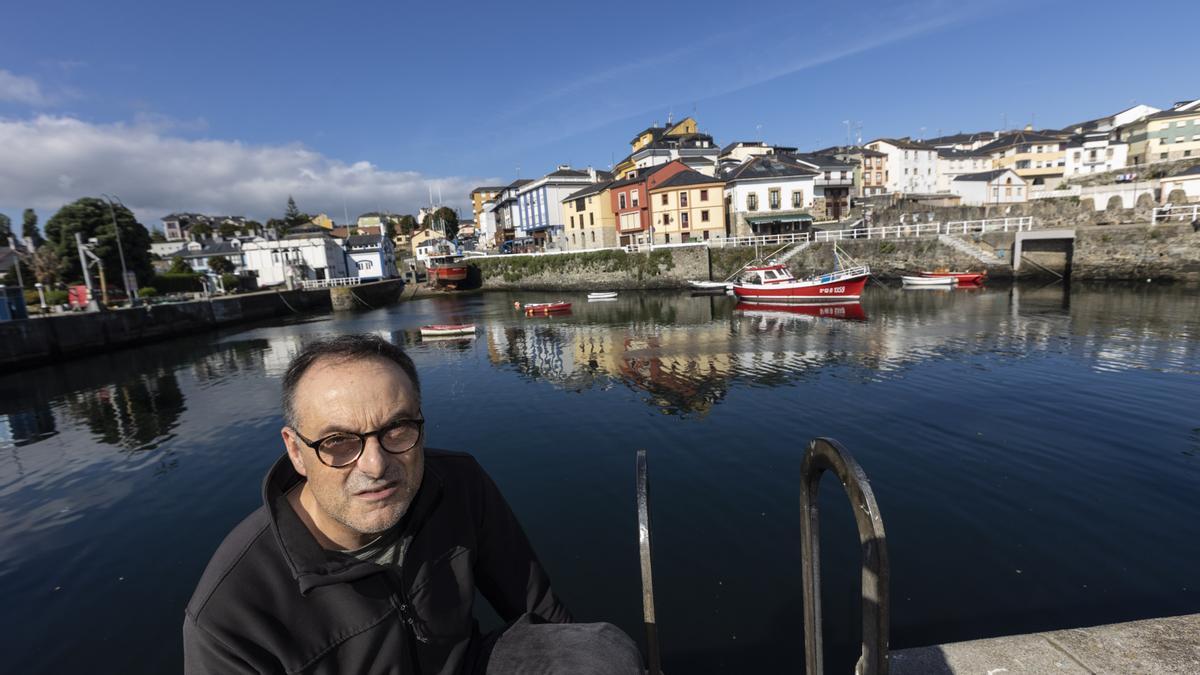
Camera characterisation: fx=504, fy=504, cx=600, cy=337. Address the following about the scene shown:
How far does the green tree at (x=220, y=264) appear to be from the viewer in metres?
70.1

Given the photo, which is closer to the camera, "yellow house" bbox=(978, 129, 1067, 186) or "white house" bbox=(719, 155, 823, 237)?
"white house" bbox=(719, 155, 823, 237)

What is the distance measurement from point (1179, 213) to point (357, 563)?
5931cm

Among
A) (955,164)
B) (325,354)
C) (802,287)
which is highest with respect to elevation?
(955,164)

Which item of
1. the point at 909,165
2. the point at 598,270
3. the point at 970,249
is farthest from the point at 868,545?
the point at 909,165

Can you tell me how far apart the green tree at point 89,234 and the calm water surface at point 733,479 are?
33120 mm

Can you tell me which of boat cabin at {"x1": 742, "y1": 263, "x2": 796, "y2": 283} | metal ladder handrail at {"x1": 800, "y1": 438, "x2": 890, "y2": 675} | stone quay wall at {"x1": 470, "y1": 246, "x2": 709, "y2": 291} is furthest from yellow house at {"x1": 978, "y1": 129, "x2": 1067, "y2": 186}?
metal ladder handrail at {"x1": 800, "y1": 438, "x2": 890, "y2": 675}

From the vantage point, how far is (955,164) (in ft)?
289

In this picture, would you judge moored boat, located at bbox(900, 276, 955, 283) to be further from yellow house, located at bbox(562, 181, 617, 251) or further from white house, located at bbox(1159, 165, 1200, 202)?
yellow house, located at bbox(562, 181, 617, 251)

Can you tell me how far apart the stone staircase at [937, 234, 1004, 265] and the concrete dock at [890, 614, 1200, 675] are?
50665mm

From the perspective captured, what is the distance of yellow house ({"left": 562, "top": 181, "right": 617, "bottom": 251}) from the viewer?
65.9 m

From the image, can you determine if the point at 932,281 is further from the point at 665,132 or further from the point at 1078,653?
the point at 665,132

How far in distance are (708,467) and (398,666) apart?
935 cm

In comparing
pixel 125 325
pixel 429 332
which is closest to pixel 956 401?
pixel 429 332

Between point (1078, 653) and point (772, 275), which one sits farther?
point (772, 275)
